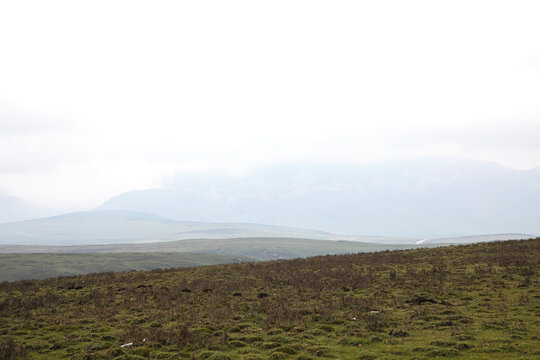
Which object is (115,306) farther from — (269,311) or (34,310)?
(269,311)

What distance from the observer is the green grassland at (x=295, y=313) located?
1872 cm

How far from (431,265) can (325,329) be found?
22166 millimetres

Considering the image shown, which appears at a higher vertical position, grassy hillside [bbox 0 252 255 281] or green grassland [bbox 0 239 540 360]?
green grassland [bbox 0 239 540 360]

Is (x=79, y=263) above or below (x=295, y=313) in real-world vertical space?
below

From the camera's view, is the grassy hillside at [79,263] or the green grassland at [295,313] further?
the grassy hillside at [79,263]

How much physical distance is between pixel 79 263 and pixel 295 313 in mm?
145894

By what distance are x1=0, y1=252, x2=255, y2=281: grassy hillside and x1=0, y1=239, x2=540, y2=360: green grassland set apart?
100516 millimetres

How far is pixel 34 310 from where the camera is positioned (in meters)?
29.8

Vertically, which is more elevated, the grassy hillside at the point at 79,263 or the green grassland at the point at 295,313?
the green grassland at the point at 295,313

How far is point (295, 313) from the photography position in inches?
989

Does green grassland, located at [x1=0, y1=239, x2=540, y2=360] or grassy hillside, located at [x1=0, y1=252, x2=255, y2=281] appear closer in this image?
green grassland, located at [x1=0, y1=239, x2=540, y2=360]

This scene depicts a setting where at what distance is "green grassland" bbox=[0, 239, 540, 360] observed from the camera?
18719 mm

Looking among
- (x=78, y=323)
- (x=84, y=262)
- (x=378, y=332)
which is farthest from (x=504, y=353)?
(x=84, y=262)

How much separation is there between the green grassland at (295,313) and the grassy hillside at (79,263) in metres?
101
